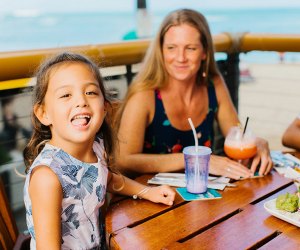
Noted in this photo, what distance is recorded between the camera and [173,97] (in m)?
2.41

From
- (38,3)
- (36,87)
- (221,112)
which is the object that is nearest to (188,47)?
(221,112)

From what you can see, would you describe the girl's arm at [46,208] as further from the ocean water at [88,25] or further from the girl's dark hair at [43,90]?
the ocean water at [88,25]

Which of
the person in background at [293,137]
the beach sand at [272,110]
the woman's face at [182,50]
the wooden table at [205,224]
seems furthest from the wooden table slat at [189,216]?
the beach sand at [272,110]

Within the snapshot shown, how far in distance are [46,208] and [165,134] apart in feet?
3.66

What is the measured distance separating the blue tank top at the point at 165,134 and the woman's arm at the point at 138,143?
0.04 metres

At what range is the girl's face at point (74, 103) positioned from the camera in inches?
58.6

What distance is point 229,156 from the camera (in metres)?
1.99

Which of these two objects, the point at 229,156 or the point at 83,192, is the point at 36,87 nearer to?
the point at 83,192

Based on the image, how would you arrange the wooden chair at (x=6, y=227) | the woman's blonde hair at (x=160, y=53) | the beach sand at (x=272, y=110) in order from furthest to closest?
the beach sand at (x=272, y=110) → the woman's blonde hair at (x=160, y=53) → the wooden chair at (x=6, y=227)

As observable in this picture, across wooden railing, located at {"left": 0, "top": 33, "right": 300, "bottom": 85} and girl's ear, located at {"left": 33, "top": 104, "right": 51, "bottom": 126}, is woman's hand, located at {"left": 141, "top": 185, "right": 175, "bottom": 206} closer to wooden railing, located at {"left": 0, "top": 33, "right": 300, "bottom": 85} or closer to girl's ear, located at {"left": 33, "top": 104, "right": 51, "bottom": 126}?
girl's ear, located at {"left": 33, "top": 104, "right": 51, "bottom": 126}

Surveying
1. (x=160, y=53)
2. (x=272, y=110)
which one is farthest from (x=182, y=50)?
(x=272, y=110)

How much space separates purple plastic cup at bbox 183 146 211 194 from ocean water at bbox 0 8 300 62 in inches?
1314

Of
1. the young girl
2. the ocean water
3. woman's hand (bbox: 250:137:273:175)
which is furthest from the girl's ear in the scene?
the ocean water

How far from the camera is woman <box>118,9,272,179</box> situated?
224cm
